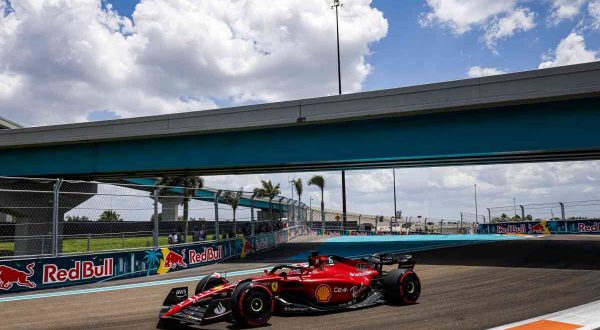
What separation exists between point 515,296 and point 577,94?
9914mm

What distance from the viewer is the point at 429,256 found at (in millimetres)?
17141

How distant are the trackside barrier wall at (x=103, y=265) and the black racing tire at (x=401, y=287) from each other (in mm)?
8512

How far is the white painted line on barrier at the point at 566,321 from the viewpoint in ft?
21.4

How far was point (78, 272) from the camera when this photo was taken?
12.6 m

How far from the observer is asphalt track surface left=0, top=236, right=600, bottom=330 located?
7227mm

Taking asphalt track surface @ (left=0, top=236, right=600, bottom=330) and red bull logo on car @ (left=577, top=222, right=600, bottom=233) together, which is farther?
red bull logo on car @ (left=577, top=222, right=600, bottom=233)

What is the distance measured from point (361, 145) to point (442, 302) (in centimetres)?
1160

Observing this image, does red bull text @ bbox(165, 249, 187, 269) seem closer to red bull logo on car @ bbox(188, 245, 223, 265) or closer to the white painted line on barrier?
red bull logo on car @ bbox(188, 245, 223, 265)

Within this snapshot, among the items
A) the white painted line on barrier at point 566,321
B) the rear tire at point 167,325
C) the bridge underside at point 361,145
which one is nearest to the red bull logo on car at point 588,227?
the bridge underside at point 361,145

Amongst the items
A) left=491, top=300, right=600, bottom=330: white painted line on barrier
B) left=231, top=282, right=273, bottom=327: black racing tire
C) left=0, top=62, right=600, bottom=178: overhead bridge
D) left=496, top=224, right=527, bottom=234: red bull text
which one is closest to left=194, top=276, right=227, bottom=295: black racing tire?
left=231, top=282, right=273, bottom=327: black racing tire

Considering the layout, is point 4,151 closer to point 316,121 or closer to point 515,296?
point 316,121

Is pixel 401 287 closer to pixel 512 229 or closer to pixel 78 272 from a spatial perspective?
pixel 78 272

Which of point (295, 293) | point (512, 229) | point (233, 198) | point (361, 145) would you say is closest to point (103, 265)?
point (233, 198)

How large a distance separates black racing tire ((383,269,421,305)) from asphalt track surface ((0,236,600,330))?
0.19 metres
